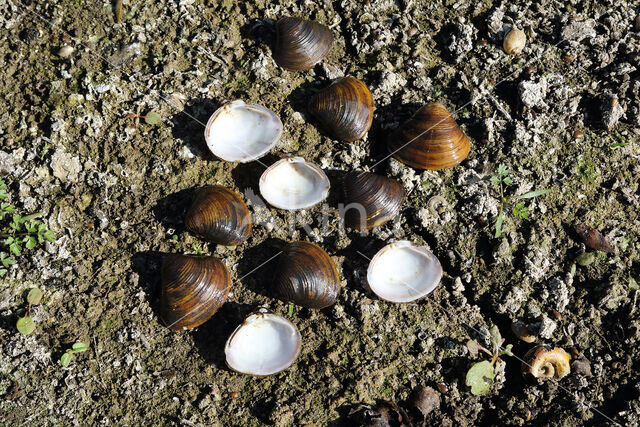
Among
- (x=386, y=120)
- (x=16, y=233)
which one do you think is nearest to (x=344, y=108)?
(x=386, y=120)

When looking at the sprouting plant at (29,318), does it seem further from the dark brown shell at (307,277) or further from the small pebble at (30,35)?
the small pebble at (30,35)

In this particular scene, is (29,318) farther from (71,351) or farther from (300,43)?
(300,43)

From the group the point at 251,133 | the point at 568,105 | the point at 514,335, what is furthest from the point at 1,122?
the point at 568,105

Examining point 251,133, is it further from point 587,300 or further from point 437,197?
point 587,300

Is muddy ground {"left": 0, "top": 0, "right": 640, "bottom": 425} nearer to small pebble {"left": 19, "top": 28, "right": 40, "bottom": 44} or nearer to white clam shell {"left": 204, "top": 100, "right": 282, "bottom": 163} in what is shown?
small pebble {"left": 19, "top": 28, "right": 40, "bottom": 44}

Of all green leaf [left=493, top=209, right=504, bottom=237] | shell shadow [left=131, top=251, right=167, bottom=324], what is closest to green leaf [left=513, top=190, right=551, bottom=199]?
green leaf [left=493, top=209, right=504, bottom=237]

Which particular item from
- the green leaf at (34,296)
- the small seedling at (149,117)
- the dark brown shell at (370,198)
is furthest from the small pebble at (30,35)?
the dark brown shell at (370,198)
